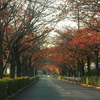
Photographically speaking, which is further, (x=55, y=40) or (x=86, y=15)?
(x=55, y=40)

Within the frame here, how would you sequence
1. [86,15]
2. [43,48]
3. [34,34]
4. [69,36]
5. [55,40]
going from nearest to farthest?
[86,15] < [34,34] < [69,36] < [55,40] < [43,48]

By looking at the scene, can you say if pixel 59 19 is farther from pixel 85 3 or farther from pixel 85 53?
pixel 85 53

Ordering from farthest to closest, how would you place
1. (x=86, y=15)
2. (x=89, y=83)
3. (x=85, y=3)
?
(x=89, y=83) < (x=86, y=15) < (x=85, y=3)

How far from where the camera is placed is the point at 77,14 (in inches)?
740

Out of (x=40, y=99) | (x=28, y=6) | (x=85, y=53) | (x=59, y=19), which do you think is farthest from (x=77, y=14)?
(x=85, y=53)

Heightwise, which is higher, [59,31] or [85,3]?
[59,31]

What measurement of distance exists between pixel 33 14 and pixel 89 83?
18334mm

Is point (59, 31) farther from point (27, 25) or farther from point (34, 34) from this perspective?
point (27, 25)

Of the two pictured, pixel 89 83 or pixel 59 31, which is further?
pixel 59 31

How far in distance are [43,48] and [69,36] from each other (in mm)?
11181

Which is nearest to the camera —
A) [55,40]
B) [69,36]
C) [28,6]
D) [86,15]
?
[86,15]

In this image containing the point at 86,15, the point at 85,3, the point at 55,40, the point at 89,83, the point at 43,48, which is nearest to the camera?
the point at 85,3

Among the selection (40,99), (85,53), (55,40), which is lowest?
(40,99)

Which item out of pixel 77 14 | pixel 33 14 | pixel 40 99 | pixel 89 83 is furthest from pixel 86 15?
pixel 89 83
